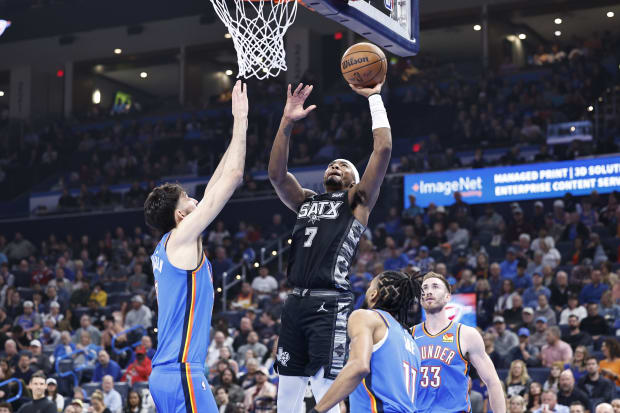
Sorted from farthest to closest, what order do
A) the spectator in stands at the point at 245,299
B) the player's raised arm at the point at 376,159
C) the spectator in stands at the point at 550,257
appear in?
the spectator in stands at the point at 245,299 < the spectator in stands at the point at 550,257 < the player's raised arm at the point at 376,159

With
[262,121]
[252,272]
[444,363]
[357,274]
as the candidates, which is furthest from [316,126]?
[444,363]

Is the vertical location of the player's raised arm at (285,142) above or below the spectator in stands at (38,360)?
above

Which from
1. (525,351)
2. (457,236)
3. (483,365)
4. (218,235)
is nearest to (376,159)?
(483,365)

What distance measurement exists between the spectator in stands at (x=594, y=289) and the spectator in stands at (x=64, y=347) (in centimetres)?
911

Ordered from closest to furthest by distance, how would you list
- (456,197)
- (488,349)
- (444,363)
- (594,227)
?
→ (444,363), (488,349), (594,227), (456,197)

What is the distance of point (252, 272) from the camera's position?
19844 millimetres

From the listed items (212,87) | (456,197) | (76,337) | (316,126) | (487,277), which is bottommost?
(76,337)

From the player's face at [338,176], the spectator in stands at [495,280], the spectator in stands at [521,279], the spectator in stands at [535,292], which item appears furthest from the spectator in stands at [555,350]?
the player's face at [338,176]

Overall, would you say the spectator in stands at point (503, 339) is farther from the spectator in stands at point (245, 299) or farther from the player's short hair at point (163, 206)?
the player's short hair at point (163, 206)

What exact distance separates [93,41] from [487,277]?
69.3ft

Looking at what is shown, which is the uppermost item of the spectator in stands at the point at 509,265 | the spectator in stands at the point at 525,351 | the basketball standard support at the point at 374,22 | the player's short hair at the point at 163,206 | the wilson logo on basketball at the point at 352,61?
the basketball standard support at the point at 374,22

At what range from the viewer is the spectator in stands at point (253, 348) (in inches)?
582

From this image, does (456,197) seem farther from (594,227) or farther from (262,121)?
(262,121)

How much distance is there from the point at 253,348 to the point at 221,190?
33.3 ft
